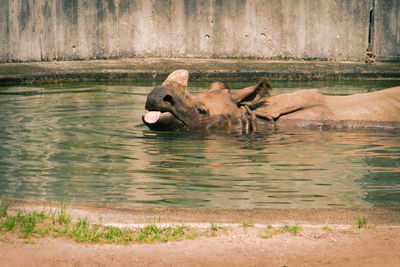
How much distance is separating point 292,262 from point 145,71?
37.0ft

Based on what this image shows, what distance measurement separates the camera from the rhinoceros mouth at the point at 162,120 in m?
7.43

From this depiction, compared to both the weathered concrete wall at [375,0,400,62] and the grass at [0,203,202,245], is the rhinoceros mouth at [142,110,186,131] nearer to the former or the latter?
the grass at [0,203,202,245]

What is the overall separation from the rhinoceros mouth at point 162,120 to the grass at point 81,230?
3298mm

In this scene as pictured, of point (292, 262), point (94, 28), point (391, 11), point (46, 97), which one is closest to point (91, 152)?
point (292, 262)

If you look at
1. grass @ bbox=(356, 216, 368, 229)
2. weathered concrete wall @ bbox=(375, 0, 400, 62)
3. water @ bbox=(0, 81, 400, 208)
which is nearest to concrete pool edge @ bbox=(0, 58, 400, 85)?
weathered concrete wall @ bbox=(375, 0, 400, 62)

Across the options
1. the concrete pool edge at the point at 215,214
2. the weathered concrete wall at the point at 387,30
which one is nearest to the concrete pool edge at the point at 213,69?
the weathered concrete wall at the point at 387,30

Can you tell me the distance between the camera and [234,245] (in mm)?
3867

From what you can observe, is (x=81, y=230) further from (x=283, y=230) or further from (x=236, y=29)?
(x=236, y=29)

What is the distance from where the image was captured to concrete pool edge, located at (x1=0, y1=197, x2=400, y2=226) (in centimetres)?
433

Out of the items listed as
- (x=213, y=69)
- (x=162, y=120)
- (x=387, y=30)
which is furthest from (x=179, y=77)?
(x=387, y=30)

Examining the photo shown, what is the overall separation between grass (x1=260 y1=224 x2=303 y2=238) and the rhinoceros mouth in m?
3.49

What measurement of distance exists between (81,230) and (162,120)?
140 inches

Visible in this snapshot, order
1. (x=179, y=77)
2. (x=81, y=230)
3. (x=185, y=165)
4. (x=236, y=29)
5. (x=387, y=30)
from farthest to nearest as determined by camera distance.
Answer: (x=236, y=29)
(x=387, y=30)
(x=179, y=77)
(x=185, y=165)
(x=81, y=230)

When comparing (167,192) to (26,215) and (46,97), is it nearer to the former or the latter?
(26,215)
